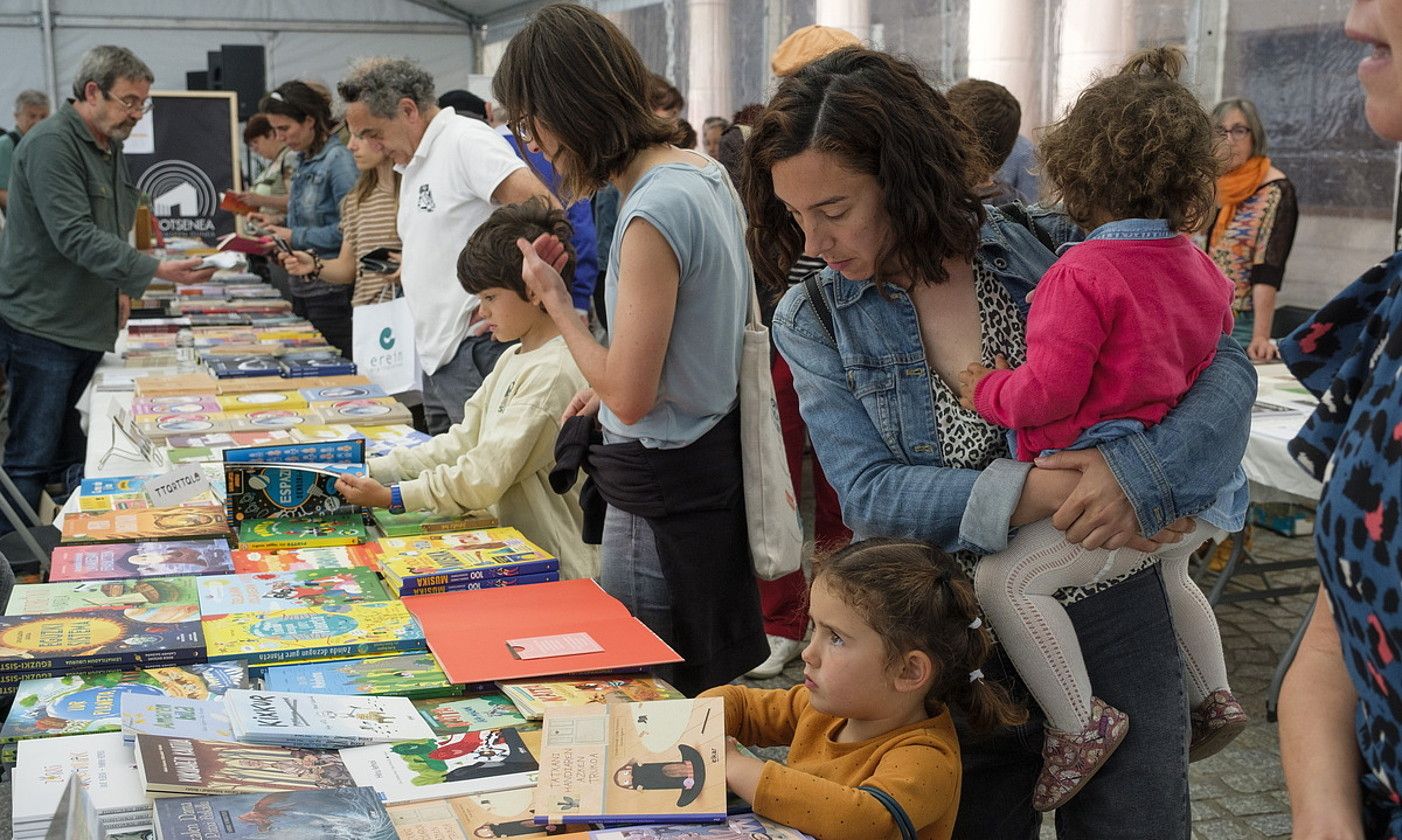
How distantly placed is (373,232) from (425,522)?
246cm

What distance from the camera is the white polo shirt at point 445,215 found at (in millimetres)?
3443

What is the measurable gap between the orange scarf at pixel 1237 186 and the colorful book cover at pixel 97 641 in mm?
4381

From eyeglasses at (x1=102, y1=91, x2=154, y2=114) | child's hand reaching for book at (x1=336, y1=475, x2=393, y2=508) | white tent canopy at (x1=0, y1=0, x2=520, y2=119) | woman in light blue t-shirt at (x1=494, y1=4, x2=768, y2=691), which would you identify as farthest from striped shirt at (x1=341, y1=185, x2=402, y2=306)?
white tent canopy at (x1=0, y1=0, x2=520, y2=119)

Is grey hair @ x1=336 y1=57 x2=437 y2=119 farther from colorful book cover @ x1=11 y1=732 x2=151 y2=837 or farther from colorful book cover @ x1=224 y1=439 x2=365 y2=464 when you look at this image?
colorful book cover @ x1=11 y1=732 x2=151 y2=837

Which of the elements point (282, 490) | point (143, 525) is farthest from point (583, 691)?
point (143, 525)

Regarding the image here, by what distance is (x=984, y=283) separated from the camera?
5.35ft

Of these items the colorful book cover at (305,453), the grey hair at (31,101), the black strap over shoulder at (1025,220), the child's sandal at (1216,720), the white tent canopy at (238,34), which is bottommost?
the child's sandal at (1216,720)

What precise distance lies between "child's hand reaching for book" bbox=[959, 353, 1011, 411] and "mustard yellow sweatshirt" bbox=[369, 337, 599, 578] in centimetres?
114

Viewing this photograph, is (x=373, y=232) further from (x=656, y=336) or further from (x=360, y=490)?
(x=656, y=336)

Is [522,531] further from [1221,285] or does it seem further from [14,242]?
[14,242]

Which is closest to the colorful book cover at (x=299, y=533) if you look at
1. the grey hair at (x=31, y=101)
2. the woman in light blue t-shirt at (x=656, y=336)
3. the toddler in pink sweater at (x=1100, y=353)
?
the woman in light blue t-shirt at (x=656, y=336)

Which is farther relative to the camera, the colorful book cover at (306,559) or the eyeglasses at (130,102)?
the eyeglasses at (130,102)

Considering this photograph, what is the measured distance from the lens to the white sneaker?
3.81 m

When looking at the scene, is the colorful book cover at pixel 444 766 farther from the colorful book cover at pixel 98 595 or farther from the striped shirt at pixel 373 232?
the striped shirt at pixel 373 232
